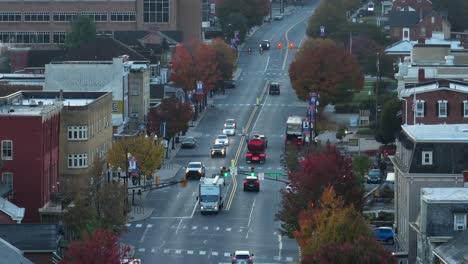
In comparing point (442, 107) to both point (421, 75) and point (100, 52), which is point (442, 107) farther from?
point (100, 52)

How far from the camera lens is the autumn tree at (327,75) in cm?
15238

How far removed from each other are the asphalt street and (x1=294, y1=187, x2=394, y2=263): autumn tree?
21.6 ft

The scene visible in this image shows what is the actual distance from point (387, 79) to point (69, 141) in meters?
68.3

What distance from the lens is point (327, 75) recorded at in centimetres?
15400

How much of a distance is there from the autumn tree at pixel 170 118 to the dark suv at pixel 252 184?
19.3 meters

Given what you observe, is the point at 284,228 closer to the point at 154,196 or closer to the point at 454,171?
the point at 454,171

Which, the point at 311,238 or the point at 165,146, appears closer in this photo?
the point at 311,238

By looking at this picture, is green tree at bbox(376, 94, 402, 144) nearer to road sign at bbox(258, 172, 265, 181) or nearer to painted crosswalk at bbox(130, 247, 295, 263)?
road sign at bbox(258, 172, 265, 181)

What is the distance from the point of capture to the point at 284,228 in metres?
91.9

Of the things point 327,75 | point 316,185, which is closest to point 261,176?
point 316,185

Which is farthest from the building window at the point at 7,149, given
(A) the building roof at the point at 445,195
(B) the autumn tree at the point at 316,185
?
(A) the building roof at the point at 445,195

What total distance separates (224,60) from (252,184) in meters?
58.7

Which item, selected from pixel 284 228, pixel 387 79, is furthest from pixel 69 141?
pixel 387 79

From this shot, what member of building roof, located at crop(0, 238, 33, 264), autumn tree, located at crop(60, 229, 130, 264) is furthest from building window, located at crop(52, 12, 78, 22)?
autumn tree, located at crop(60, 229, 130, 264)
